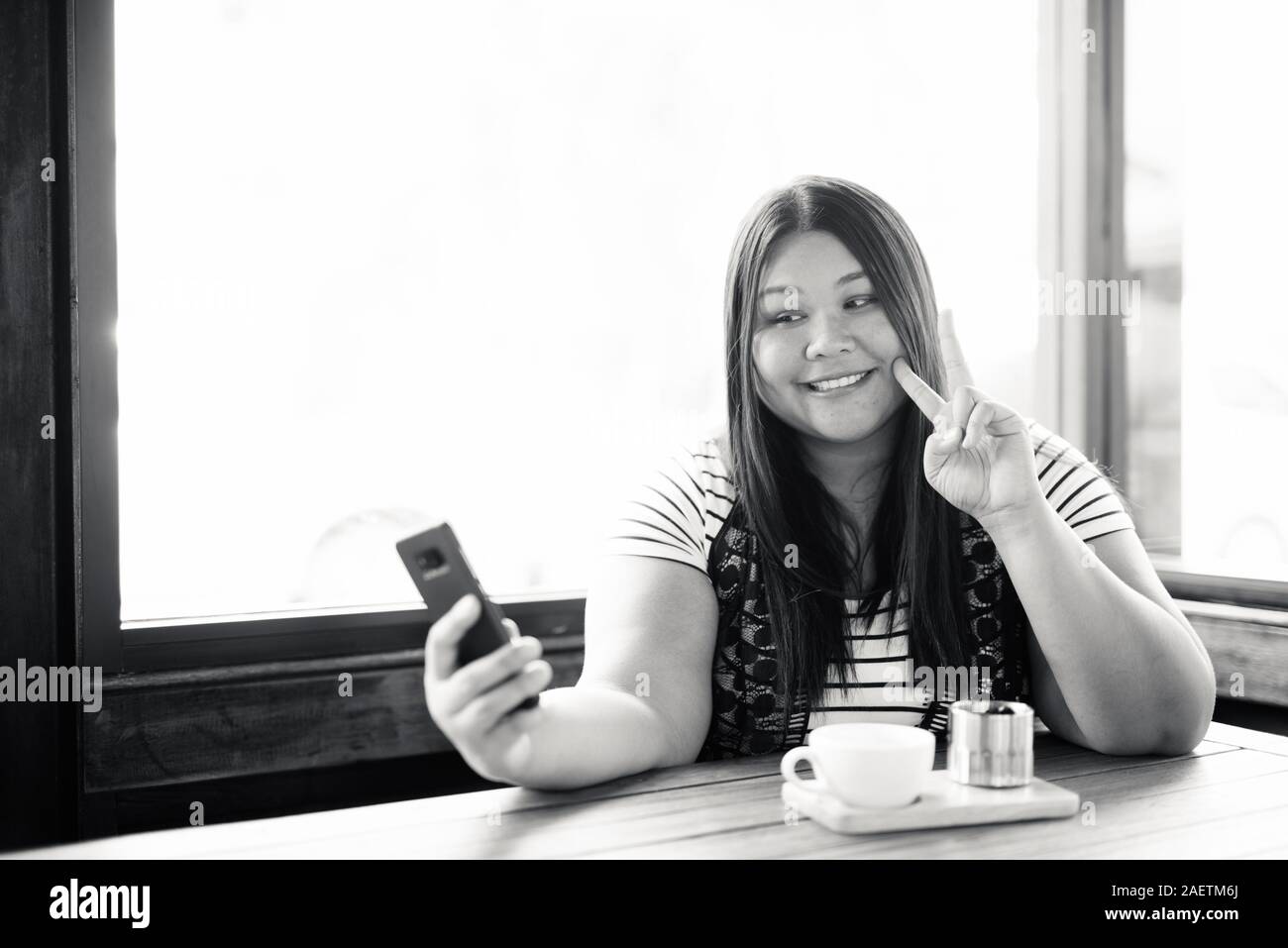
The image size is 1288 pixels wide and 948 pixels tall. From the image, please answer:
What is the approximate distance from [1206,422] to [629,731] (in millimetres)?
1603

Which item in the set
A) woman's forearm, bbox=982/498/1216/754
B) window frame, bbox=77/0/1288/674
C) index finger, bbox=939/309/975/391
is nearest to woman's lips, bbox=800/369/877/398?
index finger, bbox=939/309/975/391

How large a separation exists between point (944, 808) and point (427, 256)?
1333mm

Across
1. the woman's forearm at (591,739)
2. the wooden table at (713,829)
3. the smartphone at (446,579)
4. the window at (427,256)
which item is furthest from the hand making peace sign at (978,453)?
the window at (427,256)

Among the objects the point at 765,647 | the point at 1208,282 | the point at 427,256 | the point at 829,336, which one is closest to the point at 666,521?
the point at 765,647

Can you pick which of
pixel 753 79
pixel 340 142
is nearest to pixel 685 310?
pixel 753 79

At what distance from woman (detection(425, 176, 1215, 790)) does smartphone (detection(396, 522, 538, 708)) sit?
1.03 ft

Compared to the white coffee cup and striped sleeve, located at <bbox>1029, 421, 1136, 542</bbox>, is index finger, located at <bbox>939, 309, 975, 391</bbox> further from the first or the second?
the white coffee cup

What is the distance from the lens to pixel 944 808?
3.15 ft

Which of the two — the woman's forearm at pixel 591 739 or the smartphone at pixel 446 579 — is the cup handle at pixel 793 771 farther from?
the smartphone at pixel 446 579

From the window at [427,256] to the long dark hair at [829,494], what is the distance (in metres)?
0.55

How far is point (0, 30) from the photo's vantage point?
60.1 inches

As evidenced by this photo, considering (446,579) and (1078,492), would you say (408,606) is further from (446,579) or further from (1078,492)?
(1078,492)

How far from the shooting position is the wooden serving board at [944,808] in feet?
3.10
